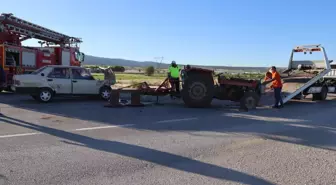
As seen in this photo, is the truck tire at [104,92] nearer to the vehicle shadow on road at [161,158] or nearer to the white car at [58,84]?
the white car at [58,84]

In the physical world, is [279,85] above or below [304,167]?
above

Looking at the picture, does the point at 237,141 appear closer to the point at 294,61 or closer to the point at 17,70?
the point at 294,61

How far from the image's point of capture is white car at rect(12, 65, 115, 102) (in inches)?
503

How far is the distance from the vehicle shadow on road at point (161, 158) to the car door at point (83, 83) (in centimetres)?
637

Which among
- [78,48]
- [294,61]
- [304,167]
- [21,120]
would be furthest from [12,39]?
[304,167]

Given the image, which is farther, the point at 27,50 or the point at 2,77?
the point at 27,50

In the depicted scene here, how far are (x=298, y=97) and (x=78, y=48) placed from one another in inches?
523

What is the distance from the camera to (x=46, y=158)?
17.4 feet

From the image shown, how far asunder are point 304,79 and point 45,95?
1098cm

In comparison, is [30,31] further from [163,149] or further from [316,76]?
[163,149]

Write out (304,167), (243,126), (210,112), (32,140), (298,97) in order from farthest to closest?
(298,97) < (210,112) < (243,126) < (32,140) < (304,167)

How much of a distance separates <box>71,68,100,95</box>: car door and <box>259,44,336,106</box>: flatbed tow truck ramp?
6.99 meters

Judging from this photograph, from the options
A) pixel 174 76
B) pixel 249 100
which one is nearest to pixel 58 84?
pixel 174 76

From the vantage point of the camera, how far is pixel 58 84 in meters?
13.3
